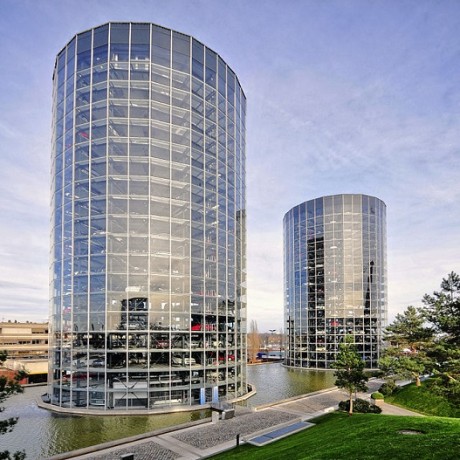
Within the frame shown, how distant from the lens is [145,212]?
40.6m

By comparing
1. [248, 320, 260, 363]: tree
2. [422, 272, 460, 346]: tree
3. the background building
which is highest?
[422, 272, 460, 346]: tree

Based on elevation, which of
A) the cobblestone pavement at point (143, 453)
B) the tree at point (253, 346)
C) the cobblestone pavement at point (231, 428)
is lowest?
the tree at point (253, 346)

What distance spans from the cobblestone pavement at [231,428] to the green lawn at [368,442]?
2793 mm

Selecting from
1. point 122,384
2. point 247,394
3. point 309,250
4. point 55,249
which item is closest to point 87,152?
point 55,249

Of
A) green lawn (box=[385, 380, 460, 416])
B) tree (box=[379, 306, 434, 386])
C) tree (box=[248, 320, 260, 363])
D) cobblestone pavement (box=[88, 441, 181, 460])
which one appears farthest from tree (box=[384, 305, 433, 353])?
tree (box=[248, 320, 260, 363])

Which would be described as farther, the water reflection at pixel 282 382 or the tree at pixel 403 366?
the water reflection at pixel 282 382

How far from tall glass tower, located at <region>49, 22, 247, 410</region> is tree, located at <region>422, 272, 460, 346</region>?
22042mm

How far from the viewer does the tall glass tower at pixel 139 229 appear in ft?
124

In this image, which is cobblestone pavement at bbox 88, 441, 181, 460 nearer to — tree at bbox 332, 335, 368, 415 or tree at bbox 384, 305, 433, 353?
tree at bbox 332, 335, 368, 415

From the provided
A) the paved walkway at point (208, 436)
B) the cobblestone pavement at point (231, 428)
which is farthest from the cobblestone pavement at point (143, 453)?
the cobblestone pavement at point (231, 428)

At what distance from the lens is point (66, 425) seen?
31.5 meters

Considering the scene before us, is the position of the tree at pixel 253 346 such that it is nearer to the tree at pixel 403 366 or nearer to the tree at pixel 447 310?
the tree at pixel 403 366

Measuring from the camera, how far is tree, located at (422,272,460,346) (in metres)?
32.2

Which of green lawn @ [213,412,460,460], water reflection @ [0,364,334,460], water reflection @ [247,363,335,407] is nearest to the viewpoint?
green lawn @ [213,412,460,460]
